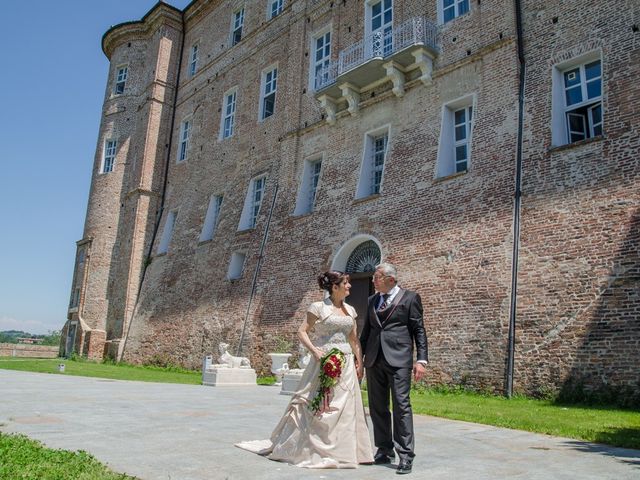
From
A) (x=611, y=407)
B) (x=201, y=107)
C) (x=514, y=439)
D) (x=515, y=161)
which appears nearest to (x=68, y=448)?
(x=514, y=439)

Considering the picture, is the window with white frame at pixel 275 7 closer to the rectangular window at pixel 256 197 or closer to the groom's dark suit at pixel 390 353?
the rectangular window at pixel 256 197

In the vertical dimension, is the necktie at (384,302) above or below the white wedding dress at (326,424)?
above

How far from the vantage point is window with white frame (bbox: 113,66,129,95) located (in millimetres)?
31350

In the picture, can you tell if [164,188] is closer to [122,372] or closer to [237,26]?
[237,26]

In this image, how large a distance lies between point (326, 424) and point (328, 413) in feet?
0.31

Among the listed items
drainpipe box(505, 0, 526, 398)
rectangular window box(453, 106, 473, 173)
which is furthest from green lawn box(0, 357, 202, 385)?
rectangular window box(453, 106, 473, 173)

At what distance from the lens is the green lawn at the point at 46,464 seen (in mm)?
3725

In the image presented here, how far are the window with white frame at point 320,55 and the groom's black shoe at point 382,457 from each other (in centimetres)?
1562

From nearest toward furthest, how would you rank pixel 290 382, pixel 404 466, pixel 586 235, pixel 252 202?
pixel 404 466
pixel 586 235
pixel 290 382
pixel 252 202

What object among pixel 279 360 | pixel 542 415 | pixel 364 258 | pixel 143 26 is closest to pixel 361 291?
pixel 364 258

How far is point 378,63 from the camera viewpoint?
16.0 meters

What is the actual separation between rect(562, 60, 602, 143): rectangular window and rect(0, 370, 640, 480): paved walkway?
776 cm

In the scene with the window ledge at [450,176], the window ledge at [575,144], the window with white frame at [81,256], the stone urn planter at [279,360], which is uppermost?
the window ledge at [575,144]

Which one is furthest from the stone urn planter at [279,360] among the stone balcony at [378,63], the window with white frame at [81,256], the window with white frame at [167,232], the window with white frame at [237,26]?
the window with white frame at [81,256]
